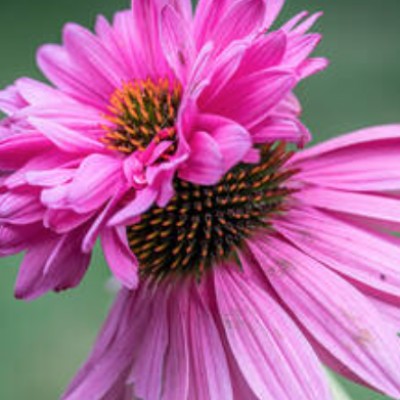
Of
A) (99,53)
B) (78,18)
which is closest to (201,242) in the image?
(99,53)

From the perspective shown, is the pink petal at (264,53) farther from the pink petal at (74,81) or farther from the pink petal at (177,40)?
the pink petal at (74,81)

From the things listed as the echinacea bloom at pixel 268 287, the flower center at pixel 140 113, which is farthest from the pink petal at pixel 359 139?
the flower center at pixel 140 113

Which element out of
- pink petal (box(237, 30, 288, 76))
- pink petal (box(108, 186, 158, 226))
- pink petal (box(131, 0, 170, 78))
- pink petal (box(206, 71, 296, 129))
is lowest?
pink petal (box(108, 186, 158, 226))

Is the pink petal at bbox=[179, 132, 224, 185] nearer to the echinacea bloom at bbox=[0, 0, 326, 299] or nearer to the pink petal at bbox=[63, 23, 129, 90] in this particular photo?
the echinacea bloom at bbox=[0, 0, 326, 299]

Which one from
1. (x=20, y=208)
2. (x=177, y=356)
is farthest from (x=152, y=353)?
(x=20, y=208)

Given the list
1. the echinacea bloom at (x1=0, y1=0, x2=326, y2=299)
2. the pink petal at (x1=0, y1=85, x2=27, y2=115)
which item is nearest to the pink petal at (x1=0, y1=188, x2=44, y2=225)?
the echinacea bloom at (x1=0, y1=0, x2=326, y2=299)

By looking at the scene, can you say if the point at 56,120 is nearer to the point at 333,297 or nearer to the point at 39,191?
the point at 39,191

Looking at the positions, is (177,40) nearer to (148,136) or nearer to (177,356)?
(148,136)
